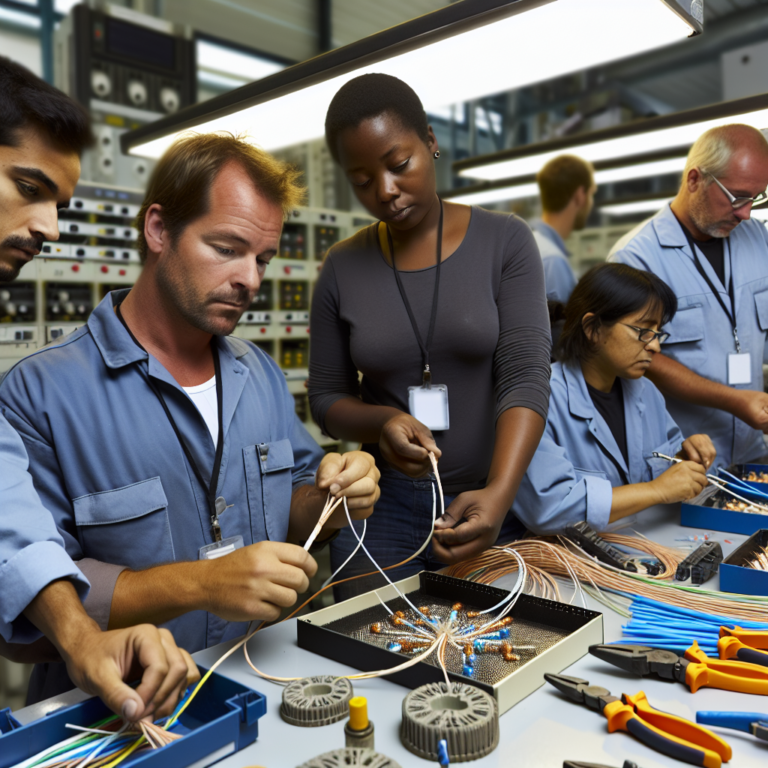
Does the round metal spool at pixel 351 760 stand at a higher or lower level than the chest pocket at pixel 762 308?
lower

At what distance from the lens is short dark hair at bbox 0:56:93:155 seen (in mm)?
1350

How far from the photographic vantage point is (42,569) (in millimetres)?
964

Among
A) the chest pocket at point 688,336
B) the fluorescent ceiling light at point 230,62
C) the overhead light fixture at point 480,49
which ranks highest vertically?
the fluorescent ceiling light at point 230,62

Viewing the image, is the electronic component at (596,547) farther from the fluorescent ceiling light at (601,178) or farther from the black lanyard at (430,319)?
the fluorescent ceiling light at (601,178)

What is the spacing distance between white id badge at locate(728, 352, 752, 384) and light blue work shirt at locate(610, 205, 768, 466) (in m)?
0.02

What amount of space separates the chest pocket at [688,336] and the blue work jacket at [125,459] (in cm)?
179

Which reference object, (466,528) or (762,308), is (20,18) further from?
(466,528)

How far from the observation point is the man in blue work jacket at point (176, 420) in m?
1.28

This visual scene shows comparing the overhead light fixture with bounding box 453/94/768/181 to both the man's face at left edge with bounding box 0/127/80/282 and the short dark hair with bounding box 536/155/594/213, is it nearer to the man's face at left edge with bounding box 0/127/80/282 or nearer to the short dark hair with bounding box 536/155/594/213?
the short dark hair with bounding box 536/155/594/213

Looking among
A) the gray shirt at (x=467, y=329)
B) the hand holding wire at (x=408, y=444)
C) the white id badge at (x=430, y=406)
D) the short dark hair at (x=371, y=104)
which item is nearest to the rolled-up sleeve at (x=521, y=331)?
the gray shirt at (x=467, y=329)

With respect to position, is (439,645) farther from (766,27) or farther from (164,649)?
(766,27)

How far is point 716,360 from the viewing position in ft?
8.52

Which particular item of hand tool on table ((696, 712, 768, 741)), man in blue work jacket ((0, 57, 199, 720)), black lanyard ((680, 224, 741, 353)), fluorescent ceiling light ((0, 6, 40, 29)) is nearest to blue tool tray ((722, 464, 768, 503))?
black lanyard ((680, 224, 741, 353))

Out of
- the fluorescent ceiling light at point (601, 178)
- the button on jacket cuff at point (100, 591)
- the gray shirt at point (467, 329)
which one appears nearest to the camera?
the button on jacket cuff at point (100, 591)
